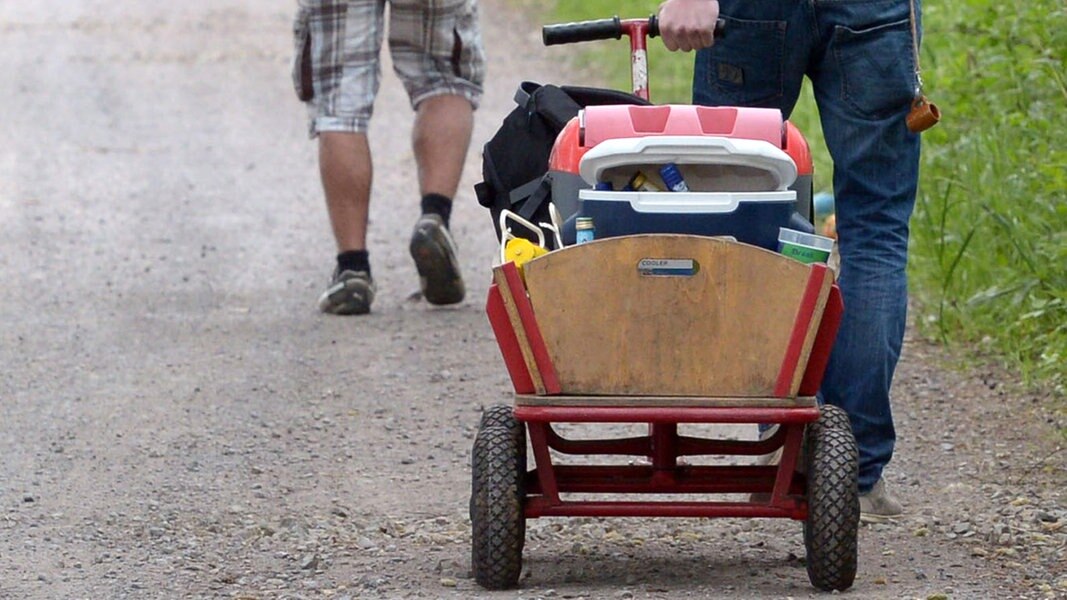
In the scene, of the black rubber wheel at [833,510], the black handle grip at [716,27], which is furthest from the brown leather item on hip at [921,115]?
the black rubber wheel at [833,510]

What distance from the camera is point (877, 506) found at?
436 centimetres

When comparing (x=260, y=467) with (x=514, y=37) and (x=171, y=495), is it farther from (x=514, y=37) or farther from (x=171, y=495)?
(x=514, y=37)

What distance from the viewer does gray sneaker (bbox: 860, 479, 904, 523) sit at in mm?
4348

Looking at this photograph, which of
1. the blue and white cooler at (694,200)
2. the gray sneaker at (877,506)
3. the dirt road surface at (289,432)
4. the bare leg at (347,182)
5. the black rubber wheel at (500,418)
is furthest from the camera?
the bare leg at (347,182)

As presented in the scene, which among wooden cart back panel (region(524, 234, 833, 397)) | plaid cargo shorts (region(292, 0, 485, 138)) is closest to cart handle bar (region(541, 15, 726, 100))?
wooden cart back panel (region(524, 234, 833, 397))

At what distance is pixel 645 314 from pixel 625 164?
1.04 ft

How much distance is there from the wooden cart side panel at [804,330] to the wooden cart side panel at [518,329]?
0.45 m

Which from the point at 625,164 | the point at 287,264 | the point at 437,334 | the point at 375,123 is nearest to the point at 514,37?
the point at 375,123

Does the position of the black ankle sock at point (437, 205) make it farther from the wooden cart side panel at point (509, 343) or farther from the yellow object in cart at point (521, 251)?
the wooden cart side panel at point (509, 343)

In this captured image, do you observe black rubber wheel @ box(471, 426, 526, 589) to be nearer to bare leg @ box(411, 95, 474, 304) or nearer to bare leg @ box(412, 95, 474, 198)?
bare leg @ box(411, 95, 474, 304)

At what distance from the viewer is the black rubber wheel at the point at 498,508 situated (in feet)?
12.0

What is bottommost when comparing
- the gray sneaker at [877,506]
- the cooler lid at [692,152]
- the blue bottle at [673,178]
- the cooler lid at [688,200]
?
the gray sneaker at [877,506]

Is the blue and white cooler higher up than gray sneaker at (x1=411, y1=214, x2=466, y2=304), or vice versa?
the blue and white cooler

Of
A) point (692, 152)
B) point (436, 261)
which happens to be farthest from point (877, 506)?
point (436, 261)
